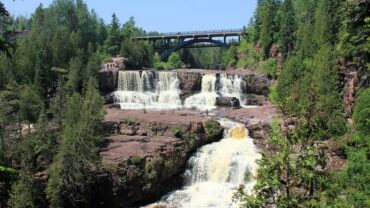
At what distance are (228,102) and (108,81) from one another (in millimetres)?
18071

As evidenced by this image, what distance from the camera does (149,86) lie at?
2768 inches

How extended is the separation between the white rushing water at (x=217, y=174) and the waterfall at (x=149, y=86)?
19185 mm

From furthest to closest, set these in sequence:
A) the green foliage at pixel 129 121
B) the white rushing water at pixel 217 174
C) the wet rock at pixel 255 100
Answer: the wet rock at pixel 255 100
the green foliage at pixel 129 121
the white rushing water at pixel 217 174

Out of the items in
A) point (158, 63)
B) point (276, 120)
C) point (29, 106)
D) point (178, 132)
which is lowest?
point (178, 132)

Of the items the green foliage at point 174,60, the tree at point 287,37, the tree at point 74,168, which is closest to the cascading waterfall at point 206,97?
the tree at point 287,37

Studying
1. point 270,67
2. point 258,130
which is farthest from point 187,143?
point 270,67

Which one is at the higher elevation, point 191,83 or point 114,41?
point 114,41

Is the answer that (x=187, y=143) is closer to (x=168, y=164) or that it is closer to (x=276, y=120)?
(x=168, y=164)

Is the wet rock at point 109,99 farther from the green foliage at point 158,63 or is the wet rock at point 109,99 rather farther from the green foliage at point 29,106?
the green foliage at point 158,63

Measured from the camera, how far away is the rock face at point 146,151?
40844 mm

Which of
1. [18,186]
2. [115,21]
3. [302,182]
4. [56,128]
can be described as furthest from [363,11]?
[115,21]

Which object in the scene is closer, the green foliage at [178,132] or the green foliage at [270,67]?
the green foliage at [178,132]

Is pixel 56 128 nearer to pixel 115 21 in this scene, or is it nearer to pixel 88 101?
pixel 88 101

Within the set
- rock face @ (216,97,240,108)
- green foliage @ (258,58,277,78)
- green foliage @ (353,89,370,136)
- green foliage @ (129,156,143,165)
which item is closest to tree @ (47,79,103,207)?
green foliage @ (129,156,143,165)
